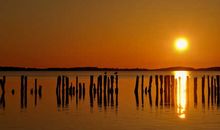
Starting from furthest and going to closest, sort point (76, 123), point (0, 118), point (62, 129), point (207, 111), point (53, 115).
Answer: point (207, 111)
point (53, 115)
point (0, 118)
point (76, 123)
point (62, 129)

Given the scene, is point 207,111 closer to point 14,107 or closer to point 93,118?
point 93,118

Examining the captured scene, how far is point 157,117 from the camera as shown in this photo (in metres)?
30.4

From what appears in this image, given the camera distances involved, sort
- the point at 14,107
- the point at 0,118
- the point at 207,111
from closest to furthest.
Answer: the point at 0,118, the point at 207,111, the point at 14,107

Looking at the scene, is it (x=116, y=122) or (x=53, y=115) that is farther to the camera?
(x=53, y=115)

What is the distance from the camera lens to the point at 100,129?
2541 cm

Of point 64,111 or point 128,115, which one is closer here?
point 128,115

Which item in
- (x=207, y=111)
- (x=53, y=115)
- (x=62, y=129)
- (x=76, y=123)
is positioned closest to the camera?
(x=62, y=129)

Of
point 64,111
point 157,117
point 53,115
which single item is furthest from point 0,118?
point 157,117

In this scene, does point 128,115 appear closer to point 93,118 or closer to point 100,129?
point 93,118

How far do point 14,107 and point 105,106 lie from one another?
6591 mm

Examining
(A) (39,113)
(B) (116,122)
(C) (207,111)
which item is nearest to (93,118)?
(B) (116,122)

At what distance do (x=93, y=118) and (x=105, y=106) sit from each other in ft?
27.3

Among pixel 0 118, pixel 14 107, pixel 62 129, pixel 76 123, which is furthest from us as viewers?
pixel 14 107

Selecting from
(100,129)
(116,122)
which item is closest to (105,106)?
(116,122)
